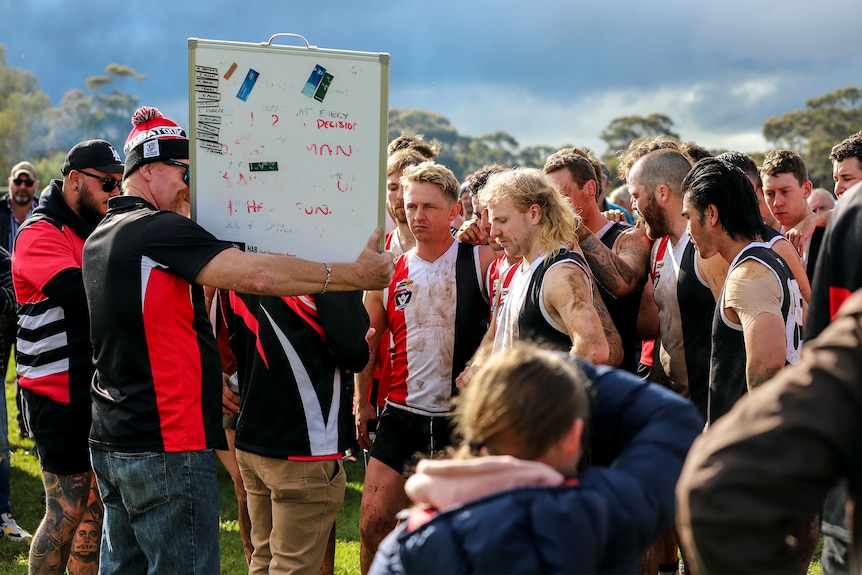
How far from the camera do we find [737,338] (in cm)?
420

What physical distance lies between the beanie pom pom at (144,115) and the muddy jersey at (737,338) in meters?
2.65

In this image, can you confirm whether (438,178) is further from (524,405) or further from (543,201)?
(524,405)

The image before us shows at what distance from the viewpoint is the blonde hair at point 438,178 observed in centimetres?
526

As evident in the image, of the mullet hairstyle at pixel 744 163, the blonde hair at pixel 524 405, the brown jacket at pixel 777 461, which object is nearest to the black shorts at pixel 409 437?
the mullet hairstyle at pixel 744 163

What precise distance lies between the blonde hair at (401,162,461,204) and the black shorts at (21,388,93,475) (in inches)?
86.2

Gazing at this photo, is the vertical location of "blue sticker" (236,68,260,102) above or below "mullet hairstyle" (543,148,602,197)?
above

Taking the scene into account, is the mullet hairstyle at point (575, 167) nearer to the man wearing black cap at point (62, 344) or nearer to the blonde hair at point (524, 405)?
the man wearing black cap at point (62, 344)

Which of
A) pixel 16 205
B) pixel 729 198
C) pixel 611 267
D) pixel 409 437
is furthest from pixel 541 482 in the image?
pixel 16 205

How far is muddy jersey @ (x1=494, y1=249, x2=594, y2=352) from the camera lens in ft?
13.4

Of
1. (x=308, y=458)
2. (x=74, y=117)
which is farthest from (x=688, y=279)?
(x=74, y=117)

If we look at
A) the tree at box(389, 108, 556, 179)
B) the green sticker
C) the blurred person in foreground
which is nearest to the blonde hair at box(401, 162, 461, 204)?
the green sticker

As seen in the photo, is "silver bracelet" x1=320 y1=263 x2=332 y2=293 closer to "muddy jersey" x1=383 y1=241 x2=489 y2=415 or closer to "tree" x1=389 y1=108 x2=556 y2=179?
"muddy jersey" x1=383 y1=241 x2=489 y2=415

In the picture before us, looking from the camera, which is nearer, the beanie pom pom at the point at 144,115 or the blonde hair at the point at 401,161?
the beanie pom pom at the point at 144,115

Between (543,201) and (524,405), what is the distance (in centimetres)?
238
